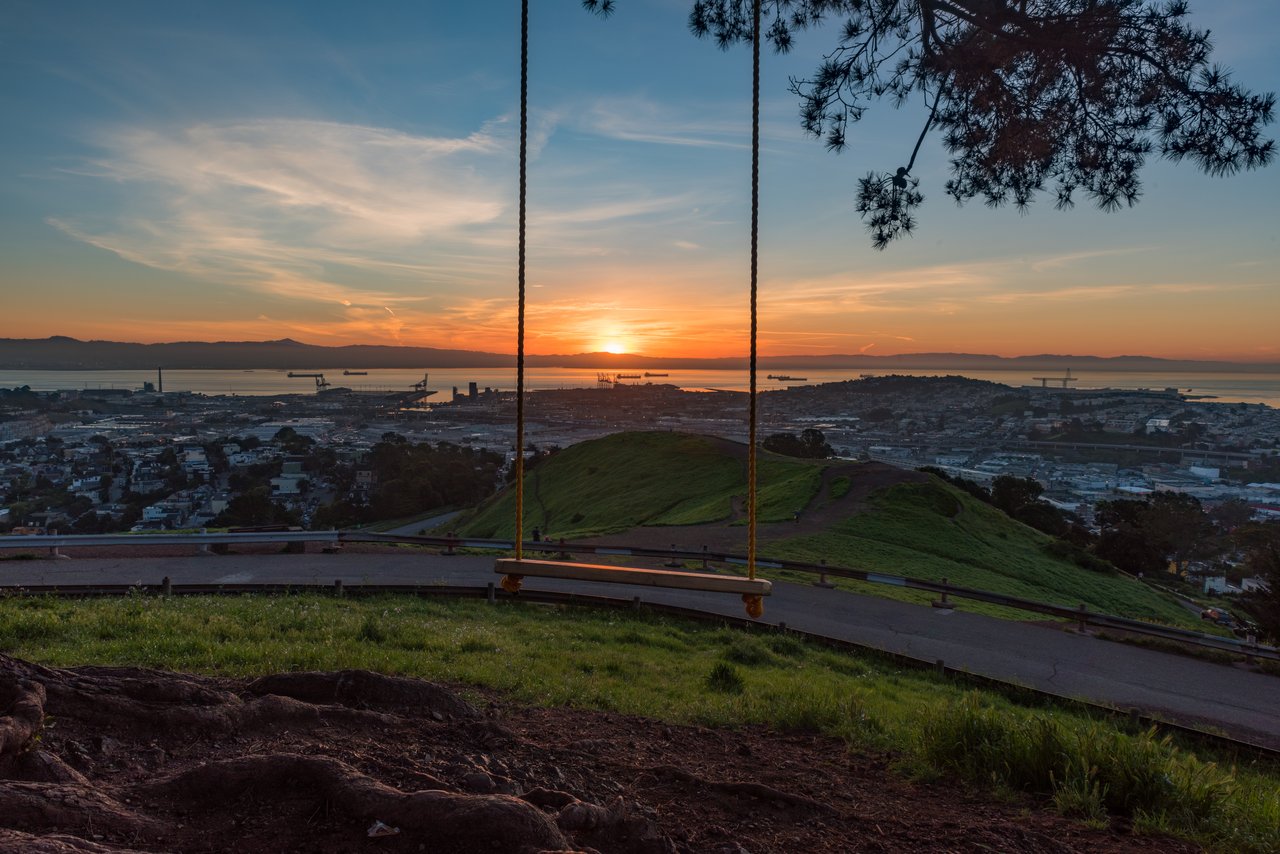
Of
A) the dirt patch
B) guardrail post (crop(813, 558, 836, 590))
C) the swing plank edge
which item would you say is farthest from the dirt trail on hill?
the swing plank edge

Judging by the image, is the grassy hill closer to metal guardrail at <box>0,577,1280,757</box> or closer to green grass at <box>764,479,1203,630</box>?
green grass at <box>764,479,1203,630</box>

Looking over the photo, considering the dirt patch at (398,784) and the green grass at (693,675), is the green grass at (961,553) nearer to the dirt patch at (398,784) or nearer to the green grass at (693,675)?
the green grass at (693,675)

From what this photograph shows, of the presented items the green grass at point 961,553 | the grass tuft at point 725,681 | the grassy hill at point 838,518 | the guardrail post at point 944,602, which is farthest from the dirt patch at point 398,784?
the green grass at point 961,553

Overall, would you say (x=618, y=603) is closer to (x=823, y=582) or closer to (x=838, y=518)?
(x=823, y=582)

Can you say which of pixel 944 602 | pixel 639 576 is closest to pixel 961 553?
pixel 944 602

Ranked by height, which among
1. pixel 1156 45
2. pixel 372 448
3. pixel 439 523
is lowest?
pixel 439 523

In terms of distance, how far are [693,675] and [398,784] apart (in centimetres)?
738

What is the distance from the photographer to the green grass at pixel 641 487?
40.5m

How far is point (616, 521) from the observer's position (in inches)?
1689

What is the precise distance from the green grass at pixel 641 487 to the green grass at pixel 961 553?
505 centimetres

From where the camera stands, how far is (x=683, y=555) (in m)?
23.4

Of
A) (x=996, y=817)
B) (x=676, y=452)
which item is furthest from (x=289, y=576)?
(x=676, y=452)

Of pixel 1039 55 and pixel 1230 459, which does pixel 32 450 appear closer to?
pixel 1039 55

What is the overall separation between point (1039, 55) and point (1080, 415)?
11478 centimetres
